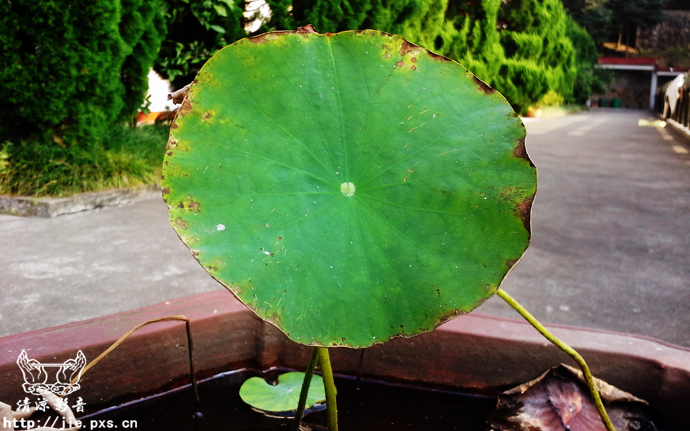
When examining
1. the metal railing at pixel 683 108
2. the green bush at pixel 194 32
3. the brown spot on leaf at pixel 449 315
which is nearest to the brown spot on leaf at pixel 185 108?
the brown spot on leaf at pixel 449 315

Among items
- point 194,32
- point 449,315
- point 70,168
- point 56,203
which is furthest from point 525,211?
point 194,32

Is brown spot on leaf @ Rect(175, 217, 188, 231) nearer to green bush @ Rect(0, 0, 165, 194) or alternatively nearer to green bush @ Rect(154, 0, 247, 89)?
green bush @ Rect(0, 0, 165, 194)

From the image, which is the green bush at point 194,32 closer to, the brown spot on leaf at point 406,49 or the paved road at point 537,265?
the paved road at point 537,265

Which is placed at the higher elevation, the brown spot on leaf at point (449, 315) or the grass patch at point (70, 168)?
the brown spot on leaf at point (449, 315)

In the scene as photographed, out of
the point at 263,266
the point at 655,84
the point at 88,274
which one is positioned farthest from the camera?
the point at 655,84

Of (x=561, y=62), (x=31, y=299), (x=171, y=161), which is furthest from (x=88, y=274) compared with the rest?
(x=561, y=62)

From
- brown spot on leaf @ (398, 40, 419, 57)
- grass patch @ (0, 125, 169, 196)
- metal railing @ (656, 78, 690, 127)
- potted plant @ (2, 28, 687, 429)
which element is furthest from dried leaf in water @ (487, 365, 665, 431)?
metal railing @ (656, 78, 690, 127)

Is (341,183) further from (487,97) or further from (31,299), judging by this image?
(31,299)
